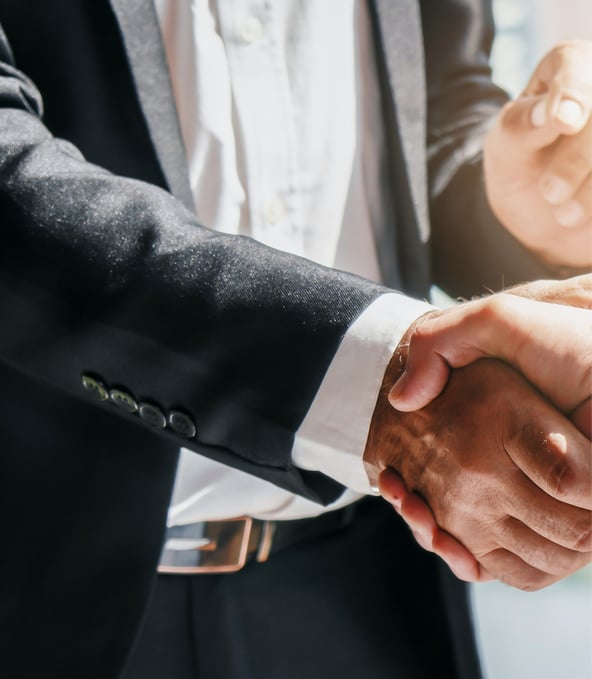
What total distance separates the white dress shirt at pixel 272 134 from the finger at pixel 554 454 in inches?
15.7

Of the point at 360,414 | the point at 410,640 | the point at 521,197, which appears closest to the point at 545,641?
the point at 410,640

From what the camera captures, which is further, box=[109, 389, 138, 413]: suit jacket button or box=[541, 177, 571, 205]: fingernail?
box=[541, 177, 571, 205]: fingernail

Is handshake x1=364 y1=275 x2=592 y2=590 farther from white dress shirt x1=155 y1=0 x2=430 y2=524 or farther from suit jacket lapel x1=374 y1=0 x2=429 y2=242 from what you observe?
suit jacket lapel x1=374 y1=0 x2=429 y2=242

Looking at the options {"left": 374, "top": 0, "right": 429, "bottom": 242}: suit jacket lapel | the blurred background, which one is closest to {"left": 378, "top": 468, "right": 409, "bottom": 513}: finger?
{"left": 374, "top": 0, "right": 429, "bottom": 242}: suit jacket lapel

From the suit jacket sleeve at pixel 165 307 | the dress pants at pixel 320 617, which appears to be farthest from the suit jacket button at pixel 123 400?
the dress pants at pixel 320 617

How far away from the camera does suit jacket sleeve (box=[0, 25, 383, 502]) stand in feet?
1.73

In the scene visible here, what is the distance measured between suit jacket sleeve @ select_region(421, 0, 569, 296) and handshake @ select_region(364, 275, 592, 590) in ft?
1.31

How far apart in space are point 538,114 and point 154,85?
36 cm

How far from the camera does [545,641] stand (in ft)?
6.90

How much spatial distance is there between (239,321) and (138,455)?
273mm

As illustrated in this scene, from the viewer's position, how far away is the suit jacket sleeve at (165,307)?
1.73 feet

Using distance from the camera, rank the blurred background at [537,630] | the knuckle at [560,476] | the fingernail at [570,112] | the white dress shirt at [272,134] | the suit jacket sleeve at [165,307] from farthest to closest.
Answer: the blurred background at [537,630], the white dress shirt at [272,134], the fingernail at [570,112], the suit jacket sleeve at [165,307], the knuckle at [560,476]

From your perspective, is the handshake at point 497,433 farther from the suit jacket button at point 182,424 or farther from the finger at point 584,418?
the suit jacket button at point 182,424

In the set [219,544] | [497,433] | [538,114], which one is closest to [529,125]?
[538,114]
